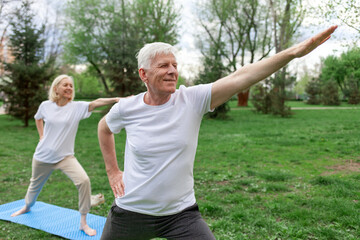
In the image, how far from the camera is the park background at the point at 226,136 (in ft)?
16.3

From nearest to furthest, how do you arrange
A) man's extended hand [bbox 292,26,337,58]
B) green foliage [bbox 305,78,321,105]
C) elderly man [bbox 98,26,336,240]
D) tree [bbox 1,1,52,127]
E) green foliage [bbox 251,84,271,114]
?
man's extended hand [bbox 292,26,337,58], elderly man [bbox 98,26,336,240], tree [bbox 1,1,52,127], green foliage [bbox 251,84,271,114], green foliage [bbox 305,78,321,105]

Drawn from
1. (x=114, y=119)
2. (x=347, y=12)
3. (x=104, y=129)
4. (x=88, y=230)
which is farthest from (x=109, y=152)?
(x=347, y=12)

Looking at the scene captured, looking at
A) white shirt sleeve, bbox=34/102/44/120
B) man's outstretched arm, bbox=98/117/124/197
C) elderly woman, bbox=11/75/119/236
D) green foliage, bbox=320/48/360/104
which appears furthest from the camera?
green foliage, bbox=320/48/360/104

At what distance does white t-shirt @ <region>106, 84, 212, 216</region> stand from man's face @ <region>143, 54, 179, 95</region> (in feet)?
0.38

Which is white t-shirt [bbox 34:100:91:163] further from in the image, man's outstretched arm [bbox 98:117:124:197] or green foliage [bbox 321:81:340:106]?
green foliage [bbox 321:81:340:106]

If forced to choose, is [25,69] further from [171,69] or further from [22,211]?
[171,69]

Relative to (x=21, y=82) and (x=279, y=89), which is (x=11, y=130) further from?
(x=279, y=89)

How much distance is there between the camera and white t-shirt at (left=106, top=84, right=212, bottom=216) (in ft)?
7.55

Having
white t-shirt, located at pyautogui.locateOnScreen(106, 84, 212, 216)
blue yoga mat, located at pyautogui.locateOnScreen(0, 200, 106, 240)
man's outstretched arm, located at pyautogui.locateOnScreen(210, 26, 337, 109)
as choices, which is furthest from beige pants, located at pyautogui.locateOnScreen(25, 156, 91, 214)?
man's outstretched arm, located at pyautogui.locateOnScreen(210, 26, 337, 109)

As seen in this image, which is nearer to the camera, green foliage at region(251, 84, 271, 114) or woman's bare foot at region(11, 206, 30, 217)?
woman's bare foot at region(11, 206, 30, 217)

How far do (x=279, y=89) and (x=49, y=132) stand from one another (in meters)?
21.0

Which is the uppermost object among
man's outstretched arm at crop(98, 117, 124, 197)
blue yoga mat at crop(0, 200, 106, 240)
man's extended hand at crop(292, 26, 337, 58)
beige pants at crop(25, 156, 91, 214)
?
man's extended hand at crop(292, 26, 337, 58)

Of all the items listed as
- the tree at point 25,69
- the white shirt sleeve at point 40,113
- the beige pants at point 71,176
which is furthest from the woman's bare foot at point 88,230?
the tree at point 25,69

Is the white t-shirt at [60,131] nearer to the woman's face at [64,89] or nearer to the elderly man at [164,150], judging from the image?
the woman's face at [64,89]
